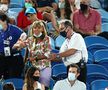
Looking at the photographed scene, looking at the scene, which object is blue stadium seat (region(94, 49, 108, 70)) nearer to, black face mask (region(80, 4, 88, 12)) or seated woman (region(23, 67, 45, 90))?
black face mask (region(80, 4, 88, 12))

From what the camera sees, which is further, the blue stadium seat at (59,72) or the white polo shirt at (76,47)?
the blue stadium seat at (59,72)

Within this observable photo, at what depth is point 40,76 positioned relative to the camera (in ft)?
24.7

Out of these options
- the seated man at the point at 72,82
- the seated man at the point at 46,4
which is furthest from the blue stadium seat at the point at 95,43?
the seated man at the point at 72,82

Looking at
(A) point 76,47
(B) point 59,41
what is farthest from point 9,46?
(B) point 59,41

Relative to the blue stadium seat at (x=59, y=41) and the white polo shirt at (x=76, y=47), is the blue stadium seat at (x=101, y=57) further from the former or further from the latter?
the white polo shirt at (x=76, y=47)

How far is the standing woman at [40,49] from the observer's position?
24.8 ft

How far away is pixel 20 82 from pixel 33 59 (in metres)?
0.40

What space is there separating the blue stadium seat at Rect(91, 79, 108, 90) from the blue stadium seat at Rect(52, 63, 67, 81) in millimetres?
510

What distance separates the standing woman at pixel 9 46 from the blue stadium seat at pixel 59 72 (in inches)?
25.8

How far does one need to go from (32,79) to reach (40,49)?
66 cm

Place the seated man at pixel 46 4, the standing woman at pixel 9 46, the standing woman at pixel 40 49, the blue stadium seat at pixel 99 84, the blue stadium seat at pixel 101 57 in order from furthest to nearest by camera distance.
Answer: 1. the seated man at pixel 46 4
2. the blue stadium seat at pixel 101 57
3. the blue stadium seat at pixel 99 84
4. the standing woman at pixel 9 46
5. the standing woman at pixel 40 49

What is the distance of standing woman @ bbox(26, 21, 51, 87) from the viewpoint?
7.55 metres

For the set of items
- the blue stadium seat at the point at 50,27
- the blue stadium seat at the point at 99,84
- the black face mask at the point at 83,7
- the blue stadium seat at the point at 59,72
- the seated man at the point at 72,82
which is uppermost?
the black face mask at the point at 83,7

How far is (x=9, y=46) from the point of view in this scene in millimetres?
7832
